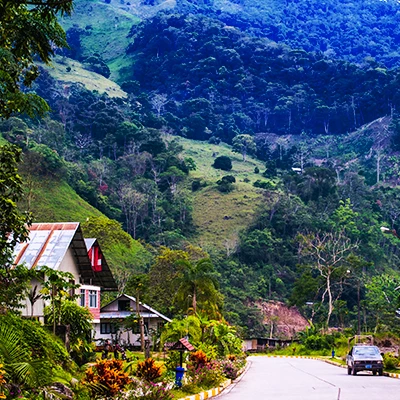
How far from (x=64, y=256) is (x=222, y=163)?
9688 centimetres

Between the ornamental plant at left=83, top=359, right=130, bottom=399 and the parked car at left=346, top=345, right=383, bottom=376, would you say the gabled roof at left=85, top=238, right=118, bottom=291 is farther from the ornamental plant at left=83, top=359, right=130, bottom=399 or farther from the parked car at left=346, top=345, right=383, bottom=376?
the ornamental plant at left=83, top=359, right=130, bottom=399

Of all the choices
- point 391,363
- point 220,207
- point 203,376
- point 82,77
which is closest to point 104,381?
point 203,376

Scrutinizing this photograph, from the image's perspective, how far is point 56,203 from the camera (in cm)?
8700

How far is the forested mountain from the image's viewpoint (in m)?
90.8

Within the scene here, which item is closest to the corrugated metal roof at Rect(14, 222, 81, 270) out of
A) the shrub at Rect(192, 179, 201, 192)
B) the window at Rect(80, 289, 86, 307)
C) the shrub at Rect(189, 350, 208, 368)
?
the window at Rect(80, 289, 86, 307)

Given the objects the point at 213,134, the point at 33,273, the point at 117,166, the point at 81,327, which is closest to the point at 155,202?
the point at 117,166

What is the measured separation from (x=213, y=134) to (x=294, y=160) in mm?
A: 23495

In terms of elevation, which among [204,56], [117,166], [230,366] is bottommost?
[230,366]

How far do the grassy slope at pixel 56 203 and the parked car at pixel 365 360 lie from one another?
184 ft

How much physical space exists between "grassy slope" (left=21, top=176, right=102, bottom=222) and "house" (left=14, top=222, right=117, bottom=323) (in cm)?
3896

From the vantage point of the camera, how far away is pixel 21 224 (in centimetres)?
1933

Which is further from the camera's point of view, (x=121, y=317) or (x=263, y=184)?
(x=263, y=184)

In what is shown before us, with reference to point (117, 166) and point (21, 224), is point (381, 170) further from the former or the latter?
point (21, 224)

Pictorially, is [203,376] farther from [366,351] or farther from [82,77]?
[82,77]
